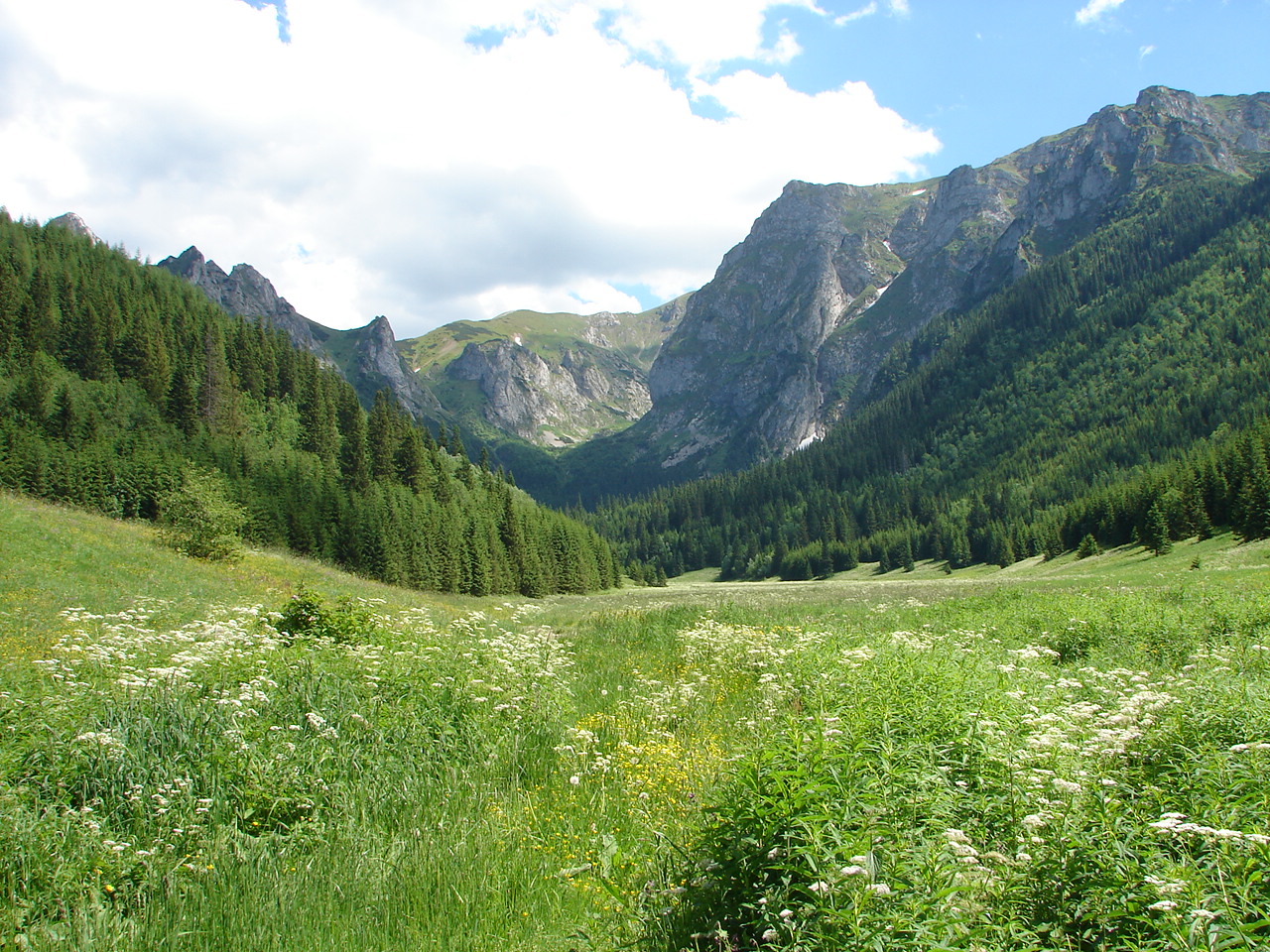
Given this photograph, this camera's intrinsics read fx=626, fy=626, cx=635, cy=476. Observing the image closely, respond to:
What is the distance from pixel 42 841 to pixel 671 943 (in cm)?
507

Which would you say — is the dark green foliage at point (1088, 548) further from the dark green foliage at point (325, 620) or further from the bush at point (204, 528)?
the bush at point (204, 528)

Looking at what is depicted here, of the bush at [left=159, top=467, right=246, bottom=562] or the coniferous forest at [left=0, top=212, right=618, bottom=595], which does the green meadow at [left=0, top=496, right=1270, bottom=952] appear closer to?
the bush at [left=159, top=467, right=246, bottom=562]

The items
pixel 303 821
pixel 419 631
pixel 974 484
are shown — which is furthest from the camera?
pixel 974 484

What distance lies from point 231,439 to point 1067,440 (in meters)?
169

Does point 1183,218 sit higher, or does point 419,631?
point 1183,218

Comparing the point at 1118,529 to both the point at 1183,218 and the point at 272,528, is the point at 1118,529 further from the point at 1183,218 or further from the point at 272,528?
the point at 1183,218

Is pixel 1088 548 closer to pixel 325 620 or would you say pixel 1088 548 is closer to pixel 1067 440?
pixel 325 620

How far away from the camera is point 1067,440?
150 metres

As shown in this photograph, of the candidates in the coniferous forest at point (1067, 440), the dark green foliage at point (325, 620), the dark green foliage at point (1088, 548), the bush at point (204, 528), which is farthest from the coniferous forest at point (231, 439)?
the dark green foliage at point (1088, 548)

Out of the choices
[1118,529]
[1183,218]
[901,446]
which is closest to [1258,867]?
[1118,529]

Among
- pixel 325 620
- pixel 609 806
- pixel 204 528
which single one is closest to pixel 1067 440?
pixel 204 528

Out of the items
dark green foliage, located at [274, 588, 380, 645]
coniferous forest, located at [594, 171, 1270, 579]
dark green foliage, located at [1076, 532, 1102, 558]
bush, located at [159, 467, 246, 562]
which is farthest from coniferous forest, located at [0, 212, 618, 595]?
dark green foliage, located at [1076, 532, 1102, 558]

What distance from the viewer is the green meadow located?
3.48m

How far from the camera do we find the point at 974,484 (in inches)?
5999
